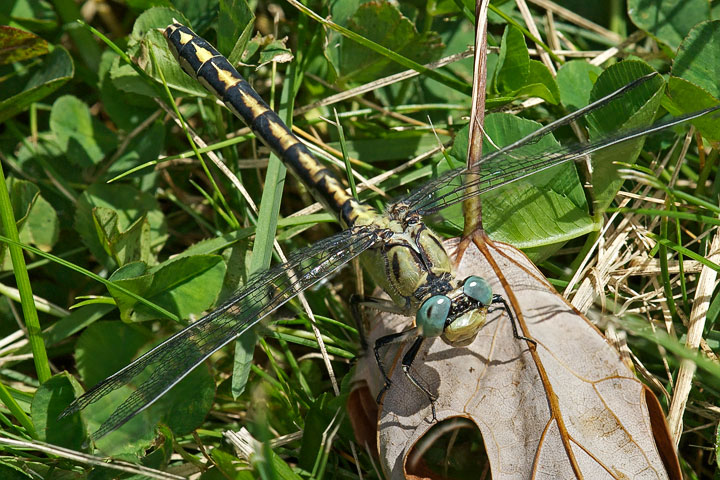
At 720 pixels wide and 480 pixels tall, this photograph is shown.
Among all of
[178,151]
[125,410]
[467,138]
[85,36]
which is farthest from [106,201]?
[467,138]

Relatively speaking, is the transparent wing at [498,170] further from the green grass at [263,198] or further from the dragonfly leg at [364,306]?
the dragonfly leg at [364,306]

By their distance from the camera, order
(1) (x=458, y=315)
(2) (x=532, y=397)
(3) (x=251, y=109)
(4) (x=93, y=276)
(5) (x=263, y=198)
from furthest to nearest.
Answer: (3) (x=251, y=109) < (5) (x=263, y=198) < (4) (x=93, y=276) < (1) (x=458, y=315) < (2) (x=532, y=397)

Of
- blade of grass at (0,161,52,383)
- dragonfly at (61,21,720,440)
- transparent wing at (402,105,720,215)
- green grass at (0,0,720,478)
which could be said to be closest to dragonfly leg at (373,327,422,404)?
dragonfly at (61,21,720,440)

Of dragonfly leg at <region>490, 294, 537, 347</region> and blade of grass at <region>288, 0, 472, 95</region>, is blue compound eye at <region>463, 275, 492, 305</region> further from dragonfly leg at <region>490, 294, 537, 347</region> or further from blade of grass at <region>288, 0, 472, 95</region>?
blade of grass at <region>288, 0, 472, 95</region>

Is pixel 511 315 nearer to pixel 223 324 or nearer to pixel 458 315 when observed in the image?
pixel 458 315

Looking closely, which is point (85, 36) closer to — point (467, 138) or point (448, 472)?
point (467, 138)

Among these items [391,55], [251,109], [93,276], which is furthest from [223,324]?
[391,55]
